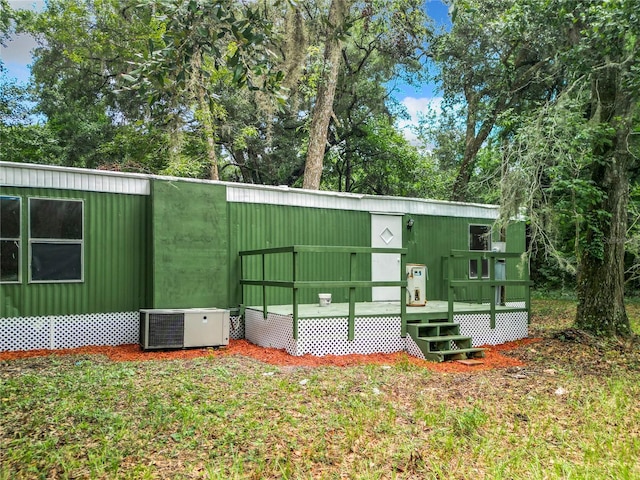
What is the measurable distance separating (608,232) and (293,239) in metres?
5.06

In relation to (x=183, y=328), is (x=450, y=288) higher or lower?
higher

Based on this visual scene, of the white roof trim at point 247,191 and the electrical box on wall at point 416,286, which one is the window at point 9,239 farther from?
the electrical box on wall at point 416,286

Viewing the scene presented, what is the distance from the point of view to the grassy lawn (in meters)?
3.35

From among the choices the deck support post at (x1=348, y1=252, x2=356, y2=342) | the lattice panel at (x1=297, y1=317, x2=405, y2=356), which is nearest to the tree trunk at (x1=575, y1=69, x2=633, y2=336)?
the lattice panel at (x1=297, y1=317, x2=405, y2=356)

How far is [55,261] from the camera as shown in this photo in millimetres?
7148

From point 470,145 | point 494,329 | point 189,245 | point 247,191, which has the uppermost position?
point 470,145


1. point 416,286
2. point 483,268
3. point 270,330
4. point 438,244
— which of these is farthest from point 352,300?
point 483,268

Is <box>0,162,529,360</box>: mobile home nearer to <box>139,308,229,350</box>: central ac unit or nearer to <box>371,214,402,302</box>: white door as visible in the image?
<box>371,214,402,302</box>: white door

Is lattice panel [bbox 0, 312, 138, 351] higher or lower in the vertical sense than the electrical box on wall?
lower

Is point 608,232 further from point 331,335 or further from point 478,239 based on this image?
point 331,335

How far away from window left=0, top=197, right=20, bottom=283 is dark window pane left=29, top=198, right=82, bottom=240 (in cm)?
19

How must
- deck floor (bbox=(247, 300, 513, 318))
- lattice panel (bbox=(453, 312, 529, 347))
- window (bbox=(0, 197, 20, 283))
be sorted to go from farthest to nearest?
lattice panel (bbox=(453, 312, 529, 347))
deck floor (bbox=(247, 300, 513, 318))
window (bbox=(0, 197, 20, 283))

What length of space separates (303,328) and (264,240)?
2.26 m

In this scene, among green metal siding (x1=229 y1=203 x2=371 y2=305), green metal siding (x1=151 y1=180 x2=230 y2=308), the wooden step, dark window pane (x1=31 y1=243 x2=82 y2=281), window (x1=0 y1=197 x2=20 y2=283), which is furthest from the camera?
green metal siding (x1=229 y1=203 x2=371 y2=305)
